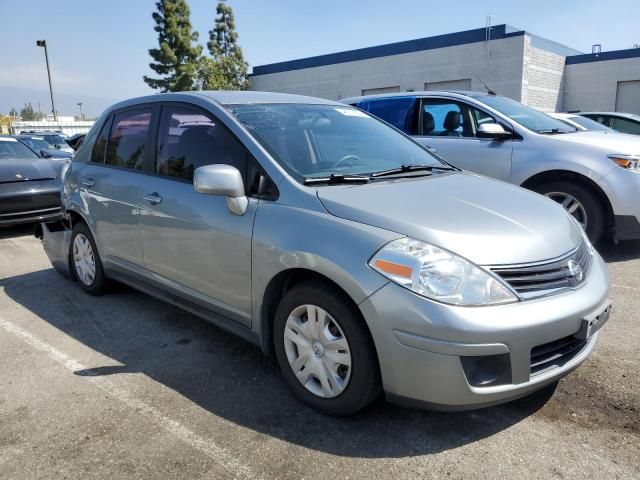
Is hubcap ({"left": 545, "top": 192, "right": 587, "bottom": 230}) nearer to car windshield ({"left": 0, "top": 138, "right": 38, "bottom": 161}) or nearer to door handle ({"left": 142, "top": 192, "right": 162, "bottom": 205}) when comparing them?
door handle ({"left": 142, "top": 192, "right": 162, "bottom": 205})

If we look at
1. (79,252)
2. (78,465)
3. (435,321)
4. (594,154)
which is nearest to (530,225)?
(435,321)

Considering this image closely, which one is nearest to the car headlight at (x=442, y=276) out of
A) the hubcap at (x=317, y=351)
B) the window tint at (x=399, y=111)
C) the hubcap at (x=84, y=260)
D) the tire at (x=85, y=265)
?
the hubcap at (x=317, y=351)

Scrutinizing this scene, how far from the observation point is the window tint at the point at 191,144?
3.26m

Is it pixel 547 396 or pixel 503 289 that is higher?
pixel 503 289

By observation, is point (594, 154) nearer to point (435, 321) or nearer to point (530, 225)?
point (530, 225)

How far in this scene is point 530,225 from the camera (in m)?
2.68

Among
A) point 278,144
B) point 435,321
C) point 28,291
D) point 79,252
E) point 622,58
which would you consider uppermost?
point 622,58

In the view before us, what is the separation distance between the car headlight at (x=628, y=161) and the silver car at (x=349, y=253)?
8.66 ft

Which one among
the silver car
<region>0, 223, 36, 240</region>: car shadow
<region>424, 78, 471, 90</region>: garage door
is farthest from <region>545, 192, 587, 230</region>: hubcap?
<region>424, 78, 471, 90</region>: garage door

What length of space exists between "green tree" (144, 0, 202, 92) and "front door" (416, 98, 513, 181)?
104 feet

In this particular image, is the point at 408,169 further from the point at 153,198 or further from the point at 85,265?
the point at 85,265

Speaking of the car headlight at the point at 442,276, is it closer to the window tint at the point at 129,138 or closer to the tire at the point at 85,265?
the window tint at the point at 129,138

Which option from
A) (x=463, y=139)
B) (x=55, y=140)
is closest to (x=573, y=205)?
(x=463, y=139)

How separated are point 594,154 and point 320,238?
13.6ft
